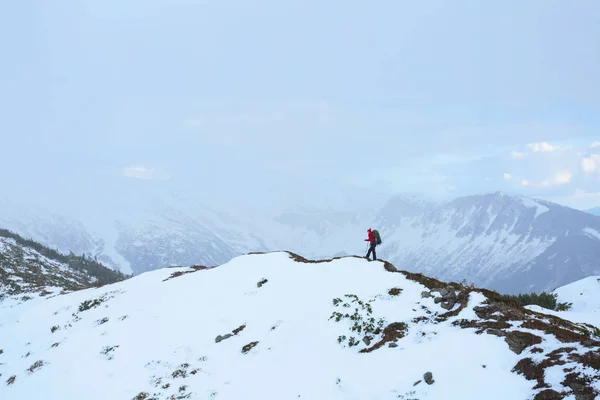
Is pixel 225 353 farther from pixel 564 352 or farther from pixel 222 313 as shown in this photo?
pixel 564 352

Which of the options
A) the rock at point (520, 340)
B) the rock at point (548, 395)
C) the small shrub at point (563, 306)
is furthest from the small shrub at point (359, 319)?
the small shrub at point (563, 306)

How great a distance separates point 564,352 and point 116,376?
72.9ft

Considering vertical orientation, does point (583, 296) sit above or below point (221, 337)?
below

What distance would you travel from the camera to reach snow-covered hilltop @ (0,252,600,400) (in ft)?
51.0

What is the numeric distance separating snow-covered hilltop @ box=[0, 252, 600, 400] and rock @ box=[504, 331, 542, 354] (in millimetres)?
65

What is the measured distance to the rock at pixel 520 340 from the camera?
16094 mm

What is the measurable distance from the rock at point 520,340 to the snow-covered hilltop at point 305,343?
2.6 inches

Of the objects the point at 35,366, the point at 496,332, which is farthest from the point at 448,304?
the point at 35,366

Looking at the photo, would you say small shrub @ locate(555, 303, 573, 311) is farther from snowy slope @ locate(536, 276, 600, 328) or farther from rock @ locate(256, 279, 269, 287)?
rock @ locate(256, 279, 269, 287)

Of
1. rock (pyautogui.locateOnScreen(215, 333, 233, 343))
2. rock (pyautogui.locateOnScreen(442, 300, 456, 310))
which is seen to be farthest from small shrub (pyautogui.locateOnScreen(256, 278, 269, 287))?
rock (pyautogui.locateOnScreen(442, 300, 456, 310))

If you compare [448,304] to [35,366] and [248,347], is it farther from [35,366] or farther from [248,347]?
[35,366]

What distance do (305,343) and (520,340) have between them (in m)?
10.4

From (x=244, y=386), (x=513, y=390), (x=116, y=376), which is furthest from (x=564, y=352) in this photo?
(x=116, y=376)

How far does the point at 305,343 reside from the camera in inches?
871
